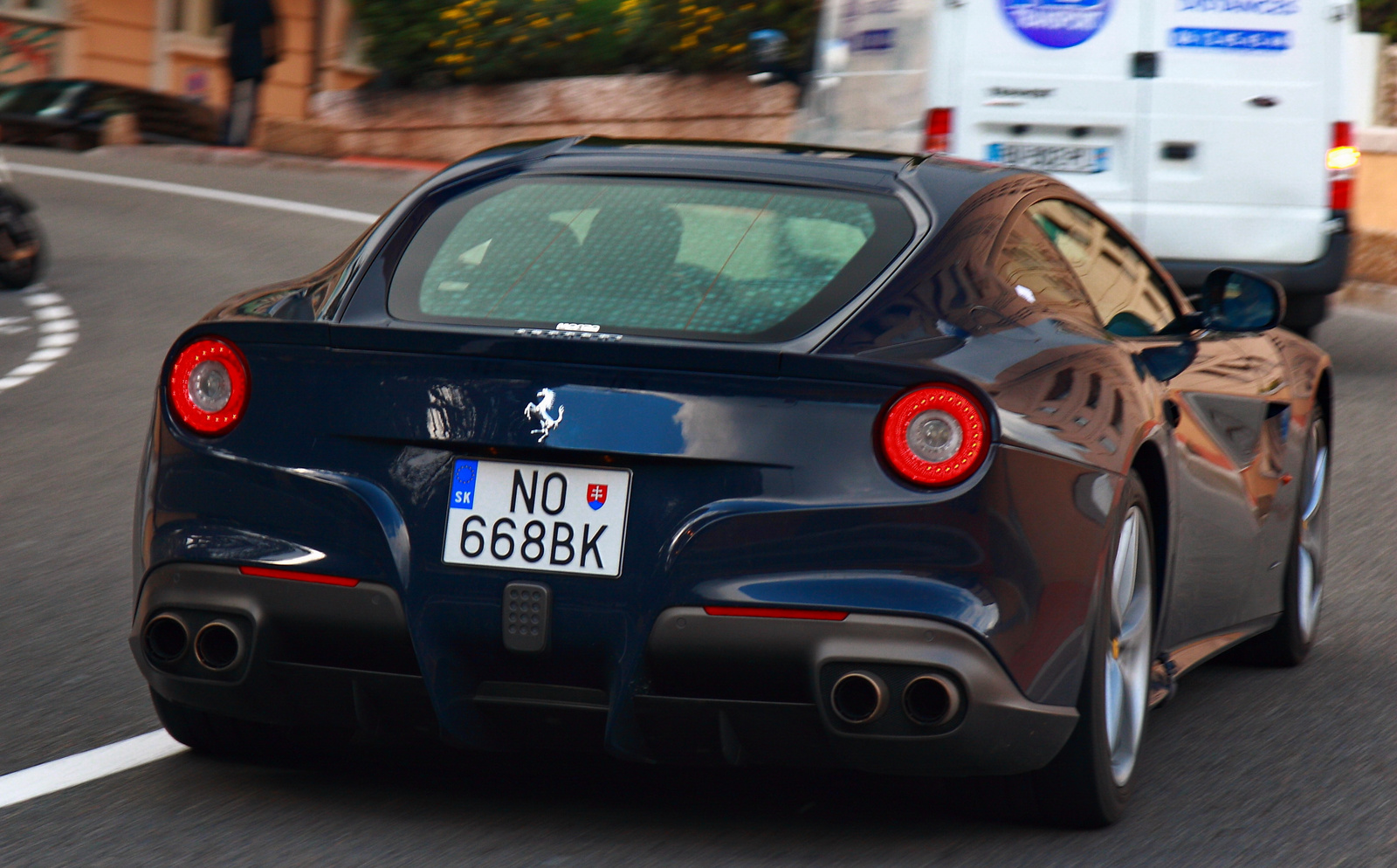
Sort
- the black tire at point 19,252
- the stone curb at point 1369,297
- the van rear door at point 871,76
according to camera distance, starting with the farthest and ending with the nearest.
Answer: the stone curb at point 1369,297
the black tire at point 19,252
the van rear door at point 871,76

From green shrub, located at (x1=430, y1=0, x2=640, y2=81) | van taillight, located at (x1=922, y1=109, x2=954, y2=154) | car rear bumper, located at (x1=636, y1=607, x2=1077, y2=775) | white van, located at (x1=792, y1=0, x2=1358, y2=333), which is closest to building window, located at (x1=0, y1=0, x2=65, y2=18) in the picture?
green shrub, located at (x1=430, y1=0, x2=640, y2=81)

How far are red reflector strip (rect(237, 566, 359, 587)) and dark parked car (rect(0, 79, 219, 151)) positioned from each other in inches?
922

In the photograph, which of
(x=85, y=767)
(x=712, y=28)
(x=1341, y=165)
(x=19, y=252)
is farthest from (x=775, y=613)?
(x=712, y=28)

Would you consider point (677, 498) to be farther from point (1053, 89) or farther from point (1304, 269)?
point (1304, 269)

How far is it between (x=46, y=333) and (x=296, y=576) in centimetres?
907

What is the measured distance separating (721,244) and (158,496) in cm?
123

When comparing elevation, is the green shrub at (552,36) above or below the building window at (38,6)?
below

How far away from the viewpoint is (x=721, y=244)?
14.9 ft

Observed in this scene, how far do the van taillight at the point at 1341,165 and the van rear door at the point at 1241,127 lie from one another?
40 millimetres

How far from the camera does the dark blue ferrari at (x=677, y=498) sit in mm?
3943

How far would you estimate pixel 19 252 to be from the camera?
47.4 feet

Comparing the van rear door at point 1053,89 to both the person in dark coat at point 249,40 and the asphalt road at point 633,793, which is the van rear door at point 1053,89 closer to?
the asphalt road at point 633,793

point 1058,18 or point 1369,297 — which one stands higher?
point 1058,18

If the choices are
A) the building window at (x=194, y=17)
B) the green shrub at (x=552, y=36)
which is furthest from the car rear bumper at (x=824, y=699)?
the building window at (x=194, y=17)
